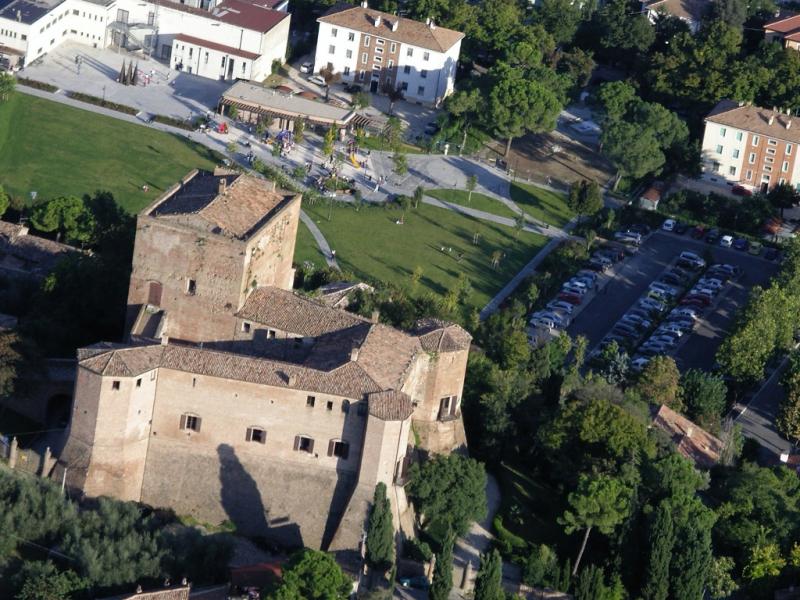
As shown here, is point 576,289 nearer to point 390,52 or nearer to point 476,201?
point 476,201

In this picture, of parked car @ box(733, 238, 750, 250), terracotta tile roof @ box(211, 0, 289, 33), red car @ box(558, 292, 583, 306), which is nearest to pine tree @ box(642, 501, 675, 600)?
red car @ box(558, 292, 583, 306)

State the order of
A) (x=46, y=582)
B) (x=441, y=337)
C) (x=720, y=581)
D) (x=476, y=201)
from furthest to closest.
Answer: (x=476, y=201) → (x=441, y=337) → (x=720, y=581) → (x=46, y=582)

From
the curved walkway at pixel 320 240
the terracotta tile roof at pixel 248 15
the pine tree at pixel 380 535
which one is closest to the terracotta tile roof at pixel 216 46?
the terracotta tile roof at pixel 248 15

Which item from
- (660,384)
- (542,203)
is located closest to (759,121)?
(542,203)

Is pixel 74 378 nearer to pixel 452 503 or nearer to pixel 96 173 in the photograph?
pixel 452 503

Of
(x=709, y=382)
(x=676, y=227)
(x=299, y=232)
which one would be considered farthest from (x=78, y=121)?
(x=709, y=382)

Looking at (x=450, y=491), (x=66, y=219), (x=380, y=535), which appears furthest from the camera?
(x=66, y=219)

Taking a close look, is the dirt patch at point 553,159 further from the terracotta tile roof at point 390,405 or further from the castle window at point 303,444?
the castle window at point 303,444

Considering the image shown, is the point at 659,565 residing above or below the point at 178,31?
below
